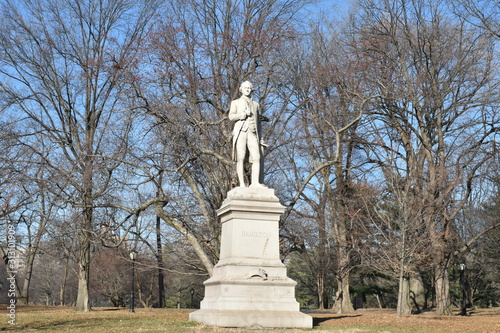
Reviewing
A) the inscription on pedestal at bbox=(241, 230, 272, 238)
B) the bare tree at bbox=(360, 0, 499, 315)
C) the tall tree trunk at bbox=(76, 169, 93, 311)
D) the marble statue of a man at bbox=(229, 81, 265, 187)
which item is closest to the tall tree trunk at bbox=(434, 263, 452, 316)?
the bare tree at bbox=(360, 0, 499, 315)

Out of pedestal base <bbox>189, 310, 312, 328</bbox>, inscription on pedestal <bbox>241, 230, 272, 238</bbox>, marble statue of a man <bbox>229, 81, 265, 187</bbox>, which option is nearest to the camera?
pedestal base <bbox>189, 310, 312, 328</bbox>

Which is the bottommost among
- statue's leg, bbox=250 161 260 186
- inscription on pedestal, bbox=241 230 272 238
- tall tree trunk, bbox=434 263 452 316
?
tall tree trunk, bbox=434 263 452 316

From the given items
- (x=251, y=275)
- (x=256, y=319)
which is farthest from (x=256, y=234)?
(x=256, y=319)

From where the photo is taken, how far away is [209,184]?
23203 mm

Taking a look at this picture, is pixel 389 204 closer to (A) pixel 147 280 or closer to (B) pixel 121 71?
(B) pixel 121 71

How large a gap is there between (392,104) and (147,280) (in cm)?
3326

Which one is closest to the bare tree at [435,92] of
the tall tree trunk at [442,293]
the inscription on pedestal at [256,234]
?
the tall tree trunk at [442,293]

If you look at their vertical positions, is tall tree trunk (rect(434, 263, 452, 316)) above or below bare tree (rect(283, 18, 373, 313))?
below

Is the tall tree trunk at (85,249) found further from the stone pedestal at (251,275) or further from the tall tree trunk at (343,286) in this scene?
the tall tree trunk at (343,286)

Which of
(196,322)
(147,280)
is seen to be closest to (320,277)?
(196,322)

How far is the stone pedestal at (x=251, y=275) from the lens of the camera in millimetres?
12117

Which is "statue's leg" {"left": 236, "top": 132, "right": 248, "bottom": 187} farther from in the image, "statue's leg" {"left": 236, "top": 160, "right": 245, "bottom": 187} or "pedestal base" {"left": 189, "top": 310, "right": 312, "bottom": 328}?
"pedestal base" {"left": 189, "top": 310, "right": 312, "bottom": 328}

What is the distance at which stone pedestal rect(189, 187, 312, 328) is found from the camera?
12117 millimetres

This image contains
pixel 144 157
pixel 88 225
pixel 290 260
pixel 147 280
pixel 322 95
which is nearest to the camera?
pixel 144 157
